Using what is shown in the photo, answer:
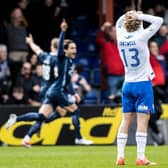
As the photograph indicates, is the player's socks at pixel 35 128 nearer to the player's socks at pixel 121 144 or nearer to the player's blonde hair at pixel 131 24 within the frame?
the player's socks at pixel 121 144

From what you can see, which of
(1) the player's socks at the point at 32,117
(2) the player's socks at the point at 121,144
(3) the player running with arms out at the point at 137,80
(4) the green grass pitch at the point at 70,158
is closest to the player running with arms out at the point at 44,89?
(1) the player's socks at the point at 32,117

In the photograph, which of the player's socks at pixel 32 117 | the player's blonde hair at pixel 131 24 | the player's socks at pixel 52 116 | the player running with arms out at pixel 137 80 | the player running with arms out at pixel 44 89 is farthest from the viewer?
the player's socks at pixel 52 116

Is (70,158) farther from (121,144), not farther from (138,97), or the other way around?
(138,97)

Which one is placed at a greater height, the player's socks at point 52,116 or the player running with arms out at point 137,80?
the player running with arms out at point 137,80

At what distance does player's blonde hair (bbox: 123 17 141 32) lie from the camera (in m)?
12.4

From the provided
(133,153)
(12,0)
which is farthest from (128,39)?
(12,0)

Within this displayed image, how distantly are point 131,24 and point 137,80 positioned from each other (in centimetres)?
86

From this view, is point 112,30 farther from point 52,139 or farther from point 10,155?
point 10,155

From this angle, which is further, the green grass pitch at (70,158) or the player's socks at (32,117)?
the player's socks at (32,117)

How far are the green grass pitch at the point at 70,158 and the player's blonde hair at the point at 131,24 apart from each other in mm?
2079

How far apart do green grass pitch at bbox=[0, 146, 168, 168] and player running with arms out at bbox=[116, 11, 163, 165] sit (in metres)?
0.40

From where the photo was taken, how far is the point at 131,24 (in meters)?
12.5

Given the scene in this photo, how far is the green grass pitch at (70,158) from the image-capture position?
12.7 meters

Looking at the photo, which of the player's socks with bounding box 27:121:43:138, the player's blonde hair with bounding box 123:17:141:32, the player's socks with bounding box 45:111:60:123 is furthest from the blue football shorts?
the player's socks with bounding box 45:111:60:123
